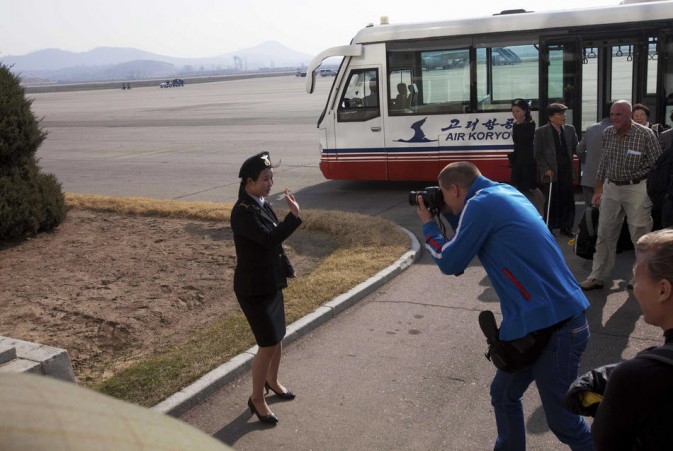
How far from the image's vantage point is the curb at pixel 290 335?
18.1 ft

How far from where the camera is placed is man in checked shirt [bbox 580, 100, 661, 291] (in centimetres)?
726

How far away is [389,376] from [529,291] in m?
2.32

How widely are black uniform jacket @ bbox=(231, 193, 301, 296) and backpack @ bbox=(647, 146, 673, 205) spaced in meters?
3.43

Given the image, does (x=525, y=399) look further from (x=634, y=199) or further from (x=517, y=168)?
(x=517, y=168)

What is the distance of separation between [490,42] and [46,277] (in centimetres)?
858

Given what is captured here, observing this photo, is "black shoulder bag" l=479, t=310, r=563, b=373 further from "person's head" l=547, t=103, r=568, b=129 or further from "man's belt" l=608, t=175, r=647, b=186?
"person's head" l=547, t=103, r=568, b=129

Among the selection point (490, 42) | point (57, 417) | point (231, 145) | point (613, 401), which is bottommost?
point (231, 145)

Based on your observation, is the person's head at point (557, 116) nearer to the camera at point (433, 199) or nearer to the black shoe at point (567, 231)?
the black shoe at point (567, 231)

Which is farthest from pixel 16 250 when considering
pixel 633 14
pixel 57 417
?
pixel 633 14

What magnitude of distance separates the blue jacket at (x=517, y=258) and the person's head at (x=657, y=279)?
4.19 ft

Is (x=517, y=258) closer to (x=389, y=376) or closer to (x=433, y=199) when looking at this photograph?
(x=433, y=199)

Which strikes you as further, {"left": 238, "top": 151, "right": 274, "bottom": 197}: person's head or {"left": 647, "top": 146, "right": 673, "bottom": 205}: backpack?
{"left": 647, "top": 146, "right": 673, "bottom": 205}: backpack

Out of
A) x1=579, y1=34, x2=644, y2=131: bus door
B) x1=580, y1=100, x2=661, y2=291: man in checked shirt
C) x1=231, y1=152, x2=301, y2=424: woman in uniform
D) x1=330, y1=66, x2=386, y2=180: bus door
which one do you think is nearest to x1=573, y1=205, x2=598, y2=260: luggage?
x1=580, y1=100, x2=661, y2=291: man in checked shirt

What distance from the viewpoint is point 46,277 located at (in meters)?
9.00
